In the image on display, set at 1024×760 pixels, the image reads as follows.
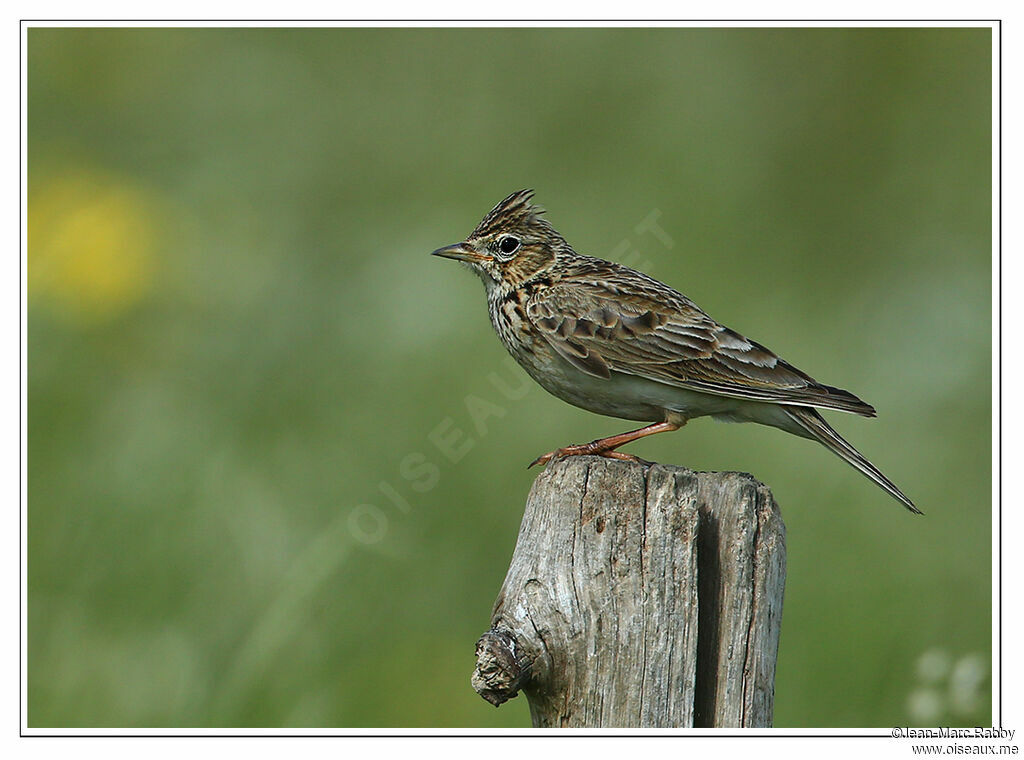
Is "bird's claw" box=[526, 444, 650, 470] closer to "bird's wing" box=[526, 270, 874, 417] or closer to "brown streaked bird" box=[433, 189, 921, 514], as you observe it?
"brown streaked bird" box=[433, 189, 921, 514]

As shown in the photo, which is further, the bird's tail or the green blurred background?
the green blurred background

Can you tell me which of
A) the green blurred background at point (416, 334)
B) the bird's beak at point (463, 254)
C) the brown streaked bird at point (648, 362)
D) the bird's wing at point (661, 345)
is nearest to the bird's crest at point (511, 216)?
the bird's beak at point (463, 254)

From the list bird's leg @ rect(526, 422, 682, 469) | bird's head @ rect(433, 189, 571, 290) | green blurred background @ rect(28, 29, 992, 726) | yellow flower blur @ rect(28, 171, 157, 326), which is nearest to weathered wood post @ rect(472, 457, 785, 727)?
bird's leg @ rect(526, 422, 682, 469)

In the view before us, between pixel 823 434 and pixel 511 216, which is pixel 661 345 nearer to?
pixel 823 434

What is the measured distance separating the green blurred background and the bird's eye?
1312mm

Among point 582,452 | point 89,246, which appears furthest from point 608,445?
point 89,246

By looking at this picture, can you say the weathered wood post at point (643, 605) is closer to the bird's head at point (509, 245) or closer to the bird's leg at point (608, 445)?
the bird's leg at point (608, 445)

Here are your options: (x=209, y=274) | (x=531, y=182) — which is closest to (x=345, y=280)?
(x=209, y=274)

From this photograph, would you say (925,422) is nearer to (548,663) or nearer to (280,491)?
(280,491)

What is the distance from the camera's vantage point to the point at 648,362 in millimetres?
6273

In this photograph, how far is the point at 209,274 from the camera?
1035 centimetres

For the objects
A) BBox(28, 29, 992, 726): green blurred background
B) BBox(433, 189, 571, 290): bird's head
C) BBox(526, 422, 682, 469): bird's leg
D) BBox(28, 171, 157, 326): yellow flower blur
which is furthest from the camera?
BBox(28, 171, 157, 326): yellow flower blur

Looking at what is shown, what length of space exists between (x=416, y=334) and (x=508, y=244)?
3207 mm

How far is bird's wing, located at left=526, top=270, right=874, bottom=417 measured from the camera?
613 centimetres
